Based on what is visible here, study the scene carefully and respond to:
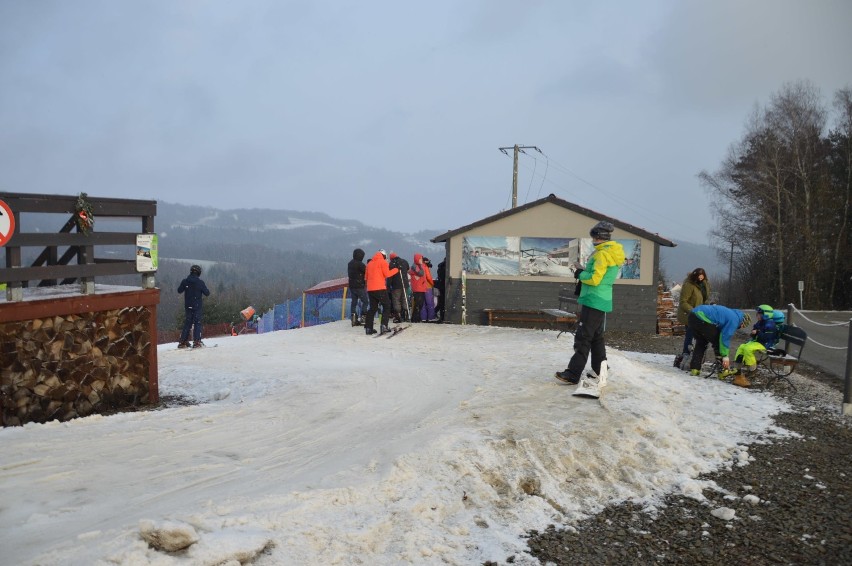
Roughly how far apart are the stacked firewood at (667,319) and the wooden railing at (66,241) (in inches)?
584

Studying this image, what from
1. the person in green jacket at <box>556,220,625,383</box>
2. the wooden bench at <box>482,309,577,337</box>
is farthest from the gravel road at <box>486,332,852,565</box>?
the wooden bench at <box>482,309,577,337</box>

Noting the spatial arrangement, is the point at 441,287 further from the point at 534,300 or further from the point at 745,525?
the point at 745,525

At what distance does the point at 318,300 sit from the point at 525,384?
79.4 feet

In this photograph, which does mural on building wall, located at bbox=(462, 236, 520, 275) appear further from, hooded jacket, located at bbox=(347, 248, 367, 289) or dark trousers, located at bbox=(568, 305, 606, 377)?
dark trousers, located at bbox=(568, 305, 606, 377)

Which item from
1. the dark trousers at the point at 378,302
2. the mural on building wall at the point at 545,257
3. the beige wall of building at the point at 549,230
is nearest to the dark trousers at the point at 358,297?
the dark trousers at the point at 378,302

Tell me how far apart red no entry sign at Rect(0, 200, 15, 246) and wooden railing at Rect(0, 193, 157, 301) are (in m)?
0.04

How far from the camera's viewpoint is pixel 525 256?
1855 centimetres

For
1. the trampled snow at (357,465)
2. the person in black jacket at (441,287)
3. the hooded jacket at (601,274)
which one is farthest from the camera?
the person in black jacket at (441,287)

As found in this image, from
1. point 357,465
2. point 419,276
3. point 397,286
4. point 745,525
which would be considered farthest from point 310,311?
point 745,525

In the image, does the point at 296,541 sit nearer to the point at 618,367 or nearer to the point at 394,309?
the point at 618,367

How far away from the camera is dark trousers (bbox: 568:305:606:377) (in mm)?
7188

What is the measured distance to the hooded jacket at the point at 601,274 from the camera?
713 cm

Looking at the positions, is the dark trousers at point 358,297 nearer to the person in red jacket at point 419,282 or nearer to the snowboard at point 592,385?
the person in red jacket at point 419,282

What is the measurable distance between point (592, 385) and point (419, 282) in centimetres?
1049
